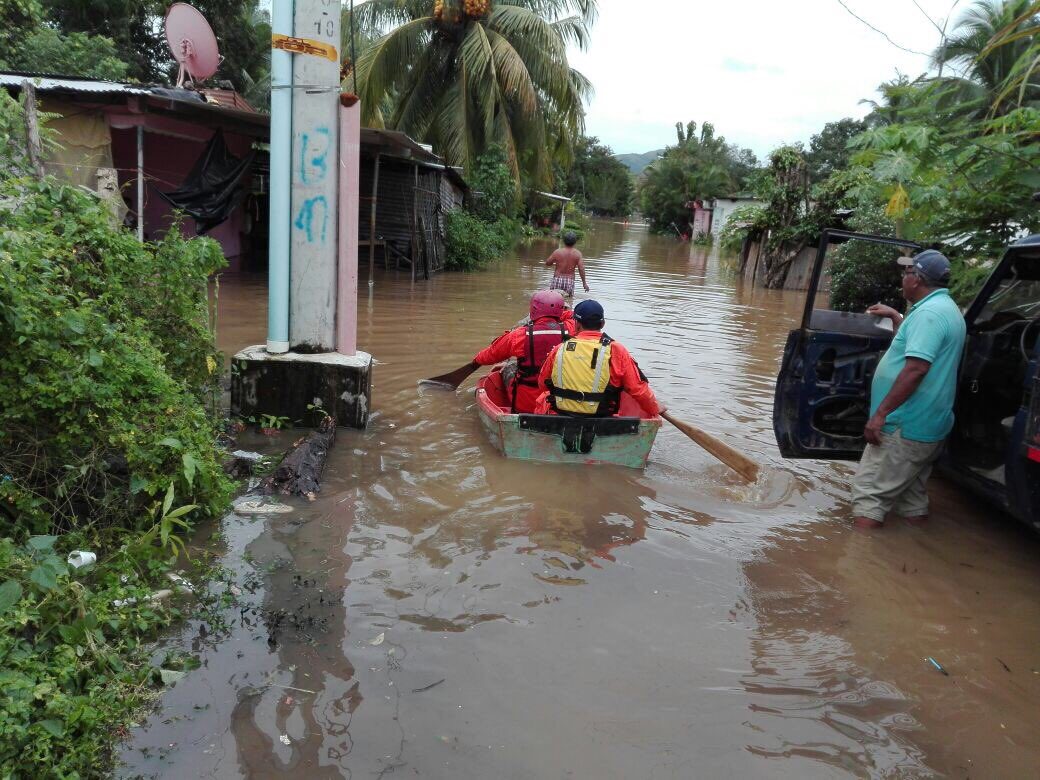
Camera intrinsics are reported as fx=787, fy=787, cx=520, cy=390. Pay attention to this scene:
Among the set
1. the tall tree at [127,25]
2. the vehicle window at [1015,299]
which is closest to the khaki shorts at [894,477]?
the vehicle window at [1015,299]

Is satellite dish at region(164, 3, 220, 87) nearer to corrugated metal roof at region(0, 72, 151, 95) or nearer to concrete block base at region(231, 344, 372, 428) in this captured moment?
corrugated metal roof at region(0, 72, 151, 95)

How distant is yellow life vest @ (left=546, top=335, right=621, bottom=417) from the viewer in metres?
5.74

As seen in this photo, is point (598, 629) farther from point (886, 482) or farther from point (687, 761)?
point (886, 482)

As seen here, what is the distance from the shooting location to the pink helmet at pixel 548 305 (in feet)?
21.8

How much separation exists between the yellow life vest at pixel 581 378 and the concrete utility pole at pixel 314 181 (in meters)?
1.84

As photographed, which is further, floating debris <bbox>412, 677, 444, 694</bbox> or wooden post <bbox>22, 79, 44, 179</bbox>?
wooden post <bbox>22, 79, 44, 179</bbox>

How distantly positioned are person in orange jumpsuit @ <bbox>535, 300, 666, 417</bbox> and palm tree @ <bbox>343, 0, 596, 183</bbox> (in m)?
16.4

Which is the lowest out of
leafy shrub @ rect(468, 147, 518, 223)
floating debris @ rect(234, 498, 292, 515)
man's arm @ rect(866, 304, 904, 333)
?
floating debris @ rect(234, 498, 292, 515)

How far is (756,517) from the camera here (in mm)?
5422

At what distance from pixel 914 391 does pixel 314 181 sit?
4.40 m

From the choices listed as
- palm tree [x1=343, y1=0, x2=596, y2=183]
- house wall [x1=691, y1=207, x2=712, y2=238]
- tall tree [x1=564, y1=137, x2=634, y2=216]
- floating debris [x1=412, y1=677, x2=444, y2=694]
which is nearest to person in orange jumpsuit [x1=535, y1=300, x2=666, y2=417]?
floating debris [x1=412, y1=677, x2=444, y2=694]

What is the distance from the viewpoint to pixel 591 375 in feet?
18.9

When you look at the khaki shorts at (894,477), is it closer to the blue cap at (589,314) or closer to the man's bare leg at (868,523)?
the man's bare leg at (868,523)

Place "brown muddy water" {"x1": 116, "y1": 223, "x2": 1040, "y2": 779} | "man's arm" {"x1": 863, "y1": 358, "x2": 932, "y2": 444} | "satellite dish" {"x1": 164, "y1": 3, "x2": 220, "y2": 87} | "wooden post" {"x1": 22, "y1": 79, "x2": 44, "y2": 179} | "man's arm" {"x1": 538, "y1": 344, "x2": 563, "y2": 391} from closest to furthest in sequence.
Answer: "brown muddy water" {"x1": 116, "y1": 223, "x2": 1040, "y2": 779} < "man's arm" {"x1": 863, "y1": 358, "x2": 932, "y2": 444} < "wooden post" {"x1": 22, "y1": 79, "x2": 44, "y2": 179} < "man's arm" {"x1": 538, "y1": 344, "x2": 563, "y2": 391} < "satellite dish" {"x1": 164, "y1": 3, "x2": 220, "y2": 87}
